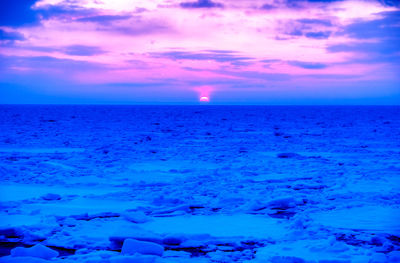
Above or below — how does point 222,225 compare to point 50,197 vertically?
below

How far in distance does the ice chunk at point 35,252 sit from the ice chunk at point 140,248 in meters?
0.53

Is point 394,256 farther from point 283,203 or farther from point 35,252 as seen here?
point 35,252

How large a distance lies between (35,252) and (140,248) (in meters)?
0.77

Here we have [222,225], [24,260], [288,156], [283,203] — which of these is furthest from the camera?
[288,156]

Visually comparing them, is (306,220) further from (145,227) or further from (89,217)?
(89,217)

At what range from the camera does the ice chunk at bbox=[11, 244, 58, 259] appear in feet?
10.5

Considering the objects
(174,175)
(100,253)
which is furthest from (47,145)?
(100,253)

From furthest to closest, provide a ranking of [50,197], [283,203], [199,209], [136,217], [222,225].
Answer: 1. [50,197]
2. [283,203]
3. [199,209]
4. [136,217]
5. [222,225]

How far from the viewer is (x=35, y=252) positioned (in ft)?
10.5

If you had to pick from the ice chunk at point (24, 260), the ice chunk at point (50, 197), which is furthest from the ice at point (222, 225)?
the ice chunk at point (50, 197)

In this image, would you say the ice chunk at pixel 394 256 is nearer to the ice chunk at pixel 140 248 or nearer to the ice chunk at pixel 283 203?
the ice chunk at pixel 283 203

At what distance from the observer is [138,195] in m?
5.45

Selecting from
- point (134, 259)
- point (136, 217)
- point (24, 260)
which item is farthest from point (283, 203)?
point (24, 260)

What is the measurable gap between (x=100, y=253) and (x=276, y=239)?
1.47 m
